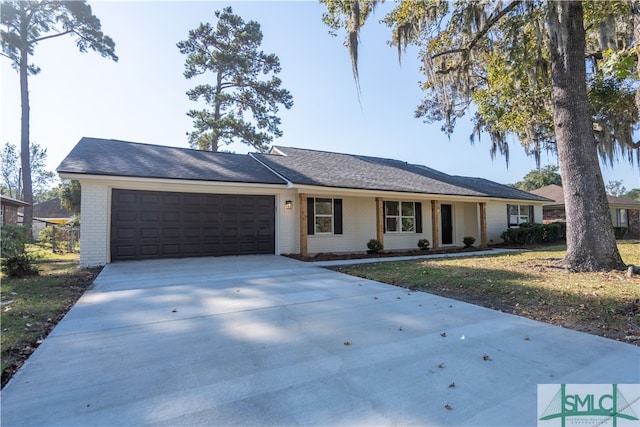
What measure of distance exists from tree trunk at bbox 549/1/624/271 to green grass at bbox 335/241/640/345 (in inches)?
21.1

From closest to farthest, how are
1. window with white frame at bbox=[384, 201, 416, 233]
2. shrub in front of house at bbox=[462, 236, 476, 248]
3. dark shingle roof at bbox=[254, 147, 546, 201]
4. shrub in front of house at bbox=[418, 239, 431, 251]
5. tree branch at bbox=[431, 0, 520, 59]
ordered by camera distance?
1. tree branch at bbox=[431, 0, 520, 59]
2. dark shingle roof at bbox=[254, 147, 546, 201]
3. shrub in front of house at bbox=[418, 239, 431, 251]
4. window with white frame at bbox=[384, 201, 416, 233]
5. shrub in front of house at bbox=[462, 236, 476, 248]

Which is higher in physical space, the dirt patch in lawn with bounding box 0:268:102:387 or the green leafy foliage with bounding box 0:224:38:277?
the green leafy foliage with bounding box 0:224:38:277

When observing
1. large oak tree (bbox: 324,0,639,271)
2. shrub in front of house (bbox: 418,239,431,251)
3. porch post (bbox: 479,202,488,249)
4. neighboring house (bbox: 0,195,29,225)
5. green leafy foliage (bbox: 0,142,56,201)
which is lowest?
shrub in front of house (bbox: 418,239,431,251)

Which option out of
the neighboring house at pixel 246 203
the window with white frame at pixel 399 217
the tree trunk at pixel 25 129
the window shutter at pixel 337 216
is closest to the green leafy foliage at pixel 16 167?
the tree trunk at pixel 25 129

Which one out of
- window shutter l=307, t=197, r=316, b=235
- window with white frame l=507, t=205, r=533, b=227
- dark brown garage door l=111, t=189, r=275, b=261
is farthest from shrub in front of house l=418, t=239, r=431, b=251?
window with white frame l=507, t=205, r=533, b=227

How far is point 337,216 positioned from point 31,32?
19256mm

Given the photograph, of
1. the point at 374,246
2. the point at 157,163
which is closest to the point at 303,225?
the point at 374,246

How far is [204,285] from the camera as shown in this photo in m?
6.14

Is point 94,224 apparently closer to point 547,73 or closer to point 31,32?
point 547,73

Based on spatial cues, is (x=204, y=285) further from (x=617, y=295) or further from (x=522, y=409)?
(x=617, y=295)

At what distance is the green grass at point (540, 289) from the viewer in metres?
4.12

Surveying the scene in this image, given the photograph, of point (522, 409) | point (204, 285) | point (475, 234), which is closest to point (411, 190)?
point (475, 234)

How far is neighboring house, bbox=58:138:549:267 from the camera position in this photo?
9016 mm

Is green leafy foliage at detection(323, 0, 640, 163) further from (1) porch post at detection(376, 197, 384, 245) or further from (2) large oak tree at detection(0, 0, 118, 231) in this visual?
(2) large oak tree at detection(0, 0, 118, 231)
